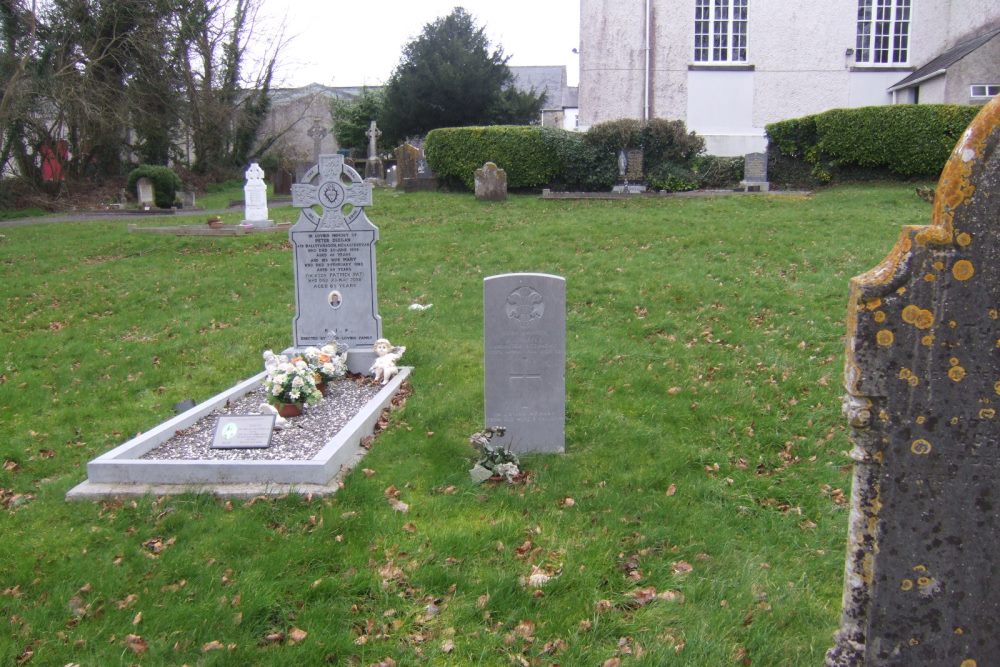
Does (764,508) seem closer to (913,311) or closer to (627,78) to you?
Answer: (913,311)

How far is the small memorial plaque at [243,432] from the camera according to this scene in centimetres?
637

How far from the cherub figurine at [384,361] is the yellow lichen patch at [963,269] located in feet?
21.1

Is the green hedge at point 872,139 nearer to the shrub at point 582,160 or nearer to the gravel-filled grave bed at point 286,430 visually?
the shrub at point 582,160

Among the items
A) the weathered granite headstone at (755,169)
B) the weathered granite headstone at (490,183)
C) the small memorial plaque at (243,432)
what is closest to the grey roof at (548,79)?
the weathered granite headstone at (755,169)

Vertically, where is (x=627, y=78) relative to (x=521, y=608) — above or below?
above

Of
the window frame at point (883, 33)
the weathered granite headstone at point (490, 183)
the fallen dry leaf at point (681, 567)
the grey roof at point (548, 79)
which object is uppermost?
the grey roof at point (548, 79)

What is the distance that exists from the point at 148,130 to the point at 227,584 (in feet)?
100

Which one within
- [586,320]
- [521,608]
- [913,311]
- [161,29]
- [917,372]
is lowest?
[521,608]

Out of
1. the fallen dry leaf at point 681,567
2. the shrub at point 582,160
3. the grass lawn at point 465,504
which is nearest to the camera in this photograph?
Result: the grass lawn at point 465,504

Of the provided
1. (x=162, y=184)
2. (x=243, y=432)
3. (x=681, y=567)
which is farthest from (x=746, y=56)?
(x=681, y=567)

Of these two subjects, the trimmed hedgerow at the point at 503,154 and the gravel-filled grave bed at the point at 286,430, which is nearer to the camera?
the gravel-filled grave bed at the point at 286,430

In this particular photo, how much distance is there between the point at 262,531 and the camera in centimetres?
496

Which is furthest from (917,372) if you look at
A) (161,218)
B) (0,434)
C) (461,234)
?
(161,218)

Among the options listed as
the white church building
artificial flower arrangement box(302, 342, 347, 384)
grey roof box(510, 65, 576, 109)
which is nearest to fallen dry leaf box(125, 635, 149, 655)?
artificial flower arrangement box(302, 342, 347, 384)
